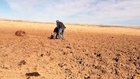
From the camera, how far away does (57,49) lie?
1159 cm

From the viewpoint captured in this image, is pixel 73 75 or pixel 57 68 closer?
pixel 73 75

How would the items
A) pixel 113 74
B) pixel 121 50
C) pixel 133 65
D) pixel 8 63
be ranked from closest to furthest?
1. pixel 113 74
2. pixel 133 65
3. pixel 8 63
4. pixel 121 50

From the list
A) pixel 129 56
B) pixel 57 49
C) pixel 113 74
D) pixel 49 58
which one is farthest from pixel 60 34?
pixel 113 74

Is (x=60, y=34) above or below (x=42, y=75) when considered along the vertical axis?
above

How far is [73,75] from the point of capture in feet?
27.7

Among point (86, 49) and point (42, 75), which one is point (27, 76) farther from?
point (86, 49)

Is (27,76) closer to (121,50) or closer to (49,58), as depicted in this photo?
(49,58)

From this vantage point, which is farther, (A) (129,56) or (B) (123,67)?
(A) (129,56)

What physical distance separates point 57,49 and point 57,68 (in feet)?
8.21

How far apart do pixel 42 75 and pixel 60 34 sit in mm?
7278

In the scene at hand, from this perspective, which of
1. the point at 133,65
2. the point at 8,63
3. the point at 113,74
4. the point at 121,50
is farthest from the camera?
the point at 121,50

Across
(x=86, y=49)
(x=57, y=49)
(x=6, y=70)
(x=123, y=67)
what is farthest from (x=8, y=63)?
(x=123, y=67)

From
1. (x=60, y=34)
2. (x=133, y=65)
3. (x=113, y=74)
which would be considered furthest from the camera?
(x=60, y=34)

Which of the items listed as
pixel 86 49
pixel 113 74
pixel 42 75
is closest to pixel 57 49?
pixel 86 49
